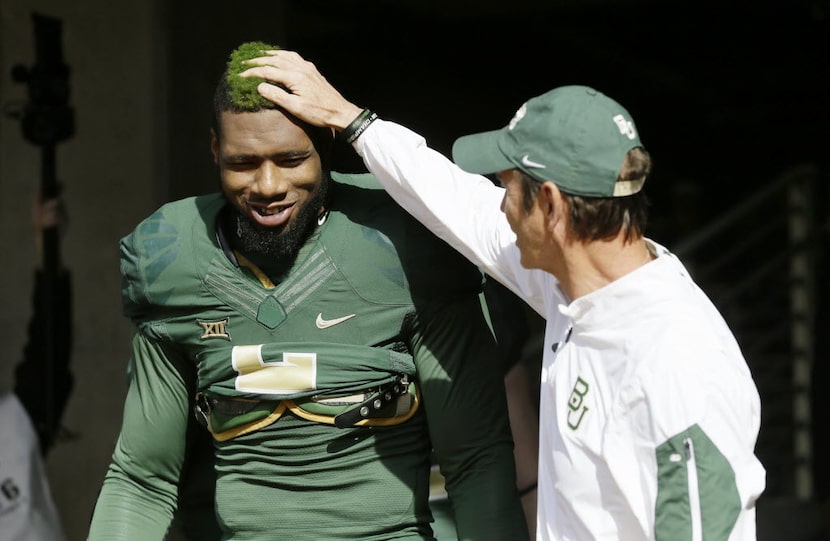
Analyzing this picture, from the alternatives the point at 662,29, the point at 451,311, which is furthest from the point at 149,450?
the point at 662,29

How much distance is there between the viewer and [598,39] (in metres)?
8.12

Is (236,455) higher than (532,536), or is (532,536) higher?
(236,455)

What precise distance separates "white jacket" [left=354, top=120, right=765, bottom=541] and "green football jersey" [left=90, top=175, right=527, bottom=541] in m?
0.35

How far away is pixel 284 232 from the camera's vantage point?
254cm

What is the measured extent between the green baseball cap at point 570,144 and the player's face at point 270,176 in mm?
428

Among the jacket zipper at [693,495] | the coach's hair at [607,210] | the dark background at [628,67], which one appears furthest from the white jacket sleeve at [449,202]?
the dark background at [628,67]

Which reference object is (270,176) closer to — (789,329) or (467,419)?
(467,419)

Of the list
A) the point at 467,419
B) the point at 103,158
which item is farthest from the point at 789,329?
the point at 467,419

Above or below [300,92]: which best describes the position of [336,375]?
below

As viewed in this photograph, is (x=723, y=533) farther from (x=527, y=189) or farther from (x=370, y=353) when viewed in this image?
(x=370, y=353)

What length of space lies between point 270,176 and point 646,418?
0.94 m

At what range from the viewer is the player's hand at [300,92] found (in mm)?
2463

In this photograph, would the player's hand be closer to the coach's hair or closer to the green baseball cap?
the green baseball cap

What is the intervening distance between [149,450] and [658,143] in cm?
857
